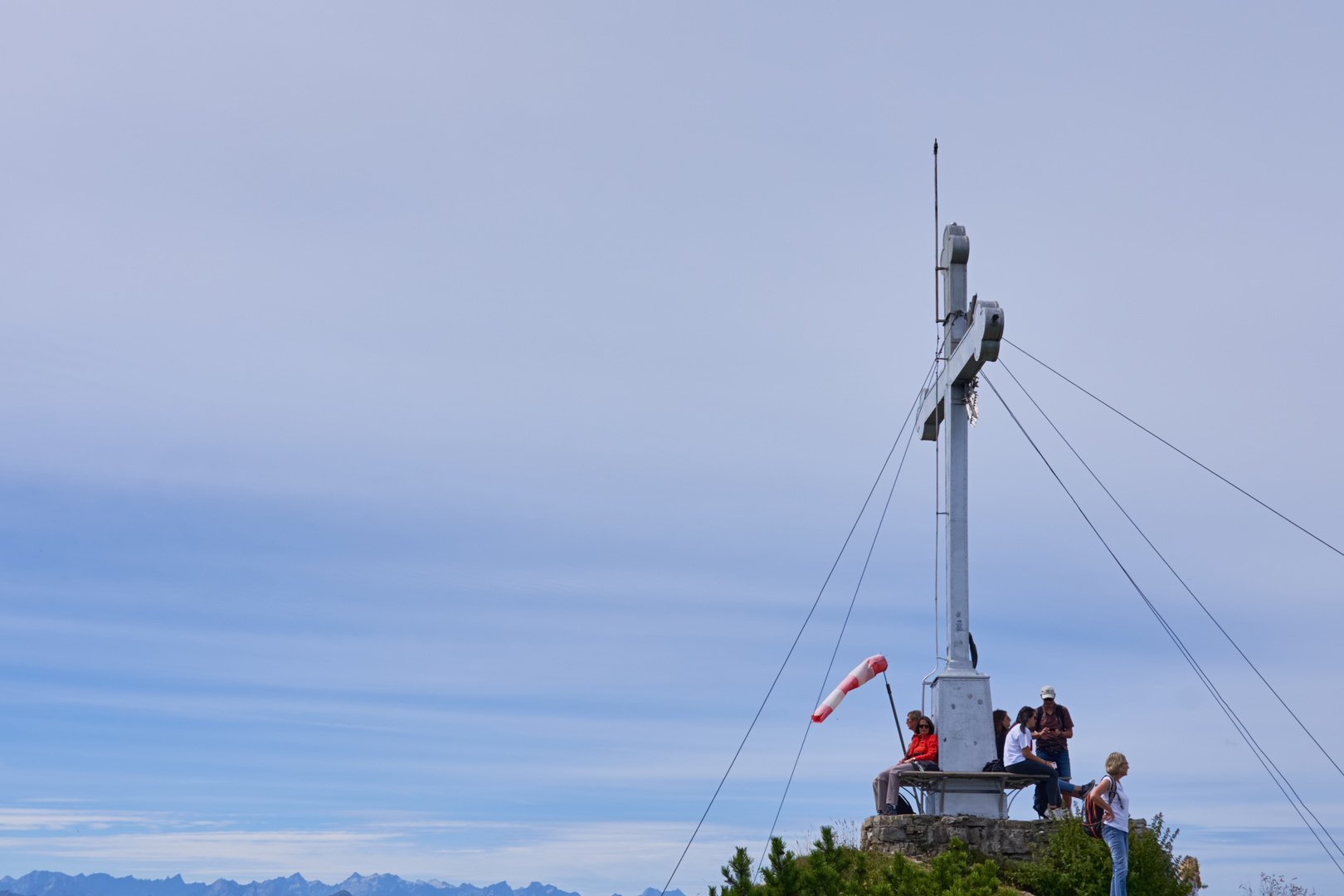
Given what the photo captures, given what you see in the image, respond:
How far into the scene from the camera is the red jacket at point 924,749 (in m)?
14.5

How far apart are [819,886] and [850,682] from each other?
4.07 metres

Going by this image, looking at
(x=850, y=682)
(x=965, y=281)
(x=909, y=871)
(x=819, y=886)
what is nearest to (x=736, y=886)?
(x=819, y=886)

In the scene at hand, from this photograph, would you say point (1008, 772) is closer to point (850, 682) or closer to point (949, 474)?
point (850, 682)

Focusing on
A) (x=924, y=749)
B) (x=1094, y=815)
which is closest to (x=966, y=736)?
(x=924, y=749)

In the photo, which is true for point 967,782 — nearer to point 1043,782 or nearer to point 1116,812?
point 1043,782

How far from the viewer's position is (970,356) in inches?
→ 602

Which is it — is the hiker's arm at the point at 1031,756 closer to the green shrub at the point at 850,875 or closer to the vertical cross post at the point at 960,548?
the vertical cross post at the point at 960,548

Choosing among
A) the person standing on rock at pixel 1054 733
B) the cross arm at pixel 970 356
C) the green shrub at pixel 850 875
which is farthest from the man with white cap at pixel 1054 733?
the cross arm at pixel 970 356

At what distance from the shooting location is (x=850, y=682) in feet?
51.2

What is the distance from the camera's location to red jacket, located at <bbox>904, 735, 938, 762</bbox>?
1450 centimetres

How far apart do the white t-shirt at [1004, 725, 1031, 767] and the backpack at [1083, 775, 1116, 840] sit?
994 millimetres

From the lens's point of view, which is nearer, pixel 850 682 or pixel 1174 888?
pixel 1174 888

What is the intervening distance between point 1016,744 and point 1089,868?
193cm

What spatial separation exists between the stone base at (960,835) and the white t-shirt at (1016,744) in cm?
77
